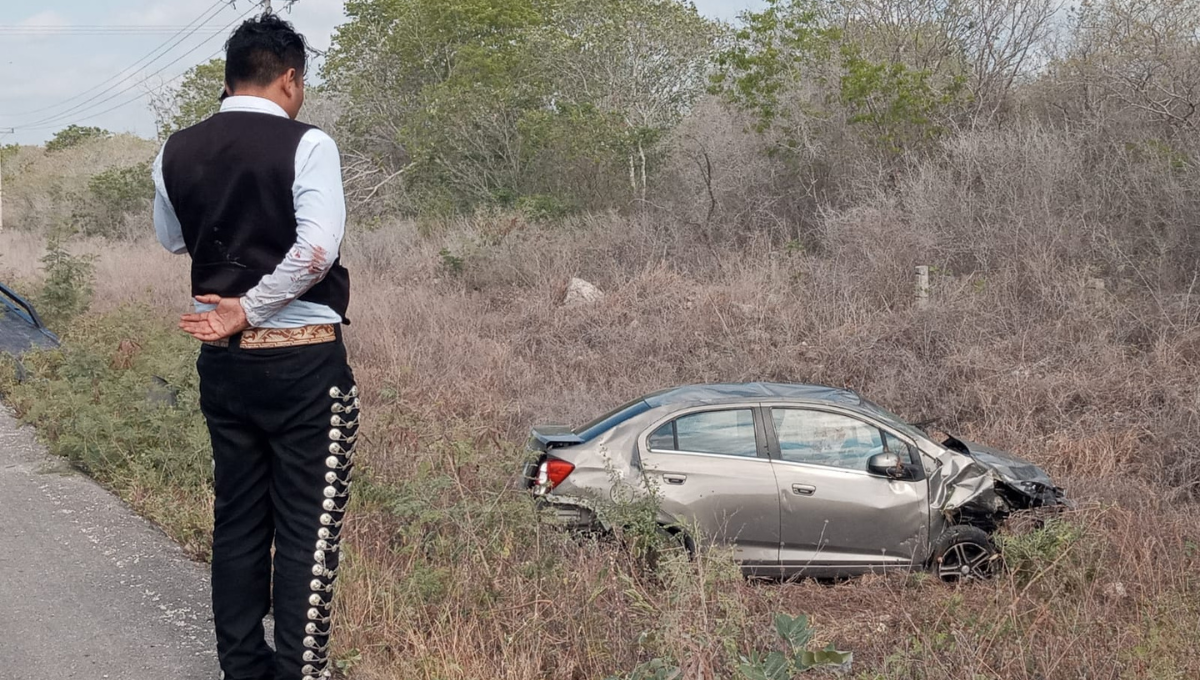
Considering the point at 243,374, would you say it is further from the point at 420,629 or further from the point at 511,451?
the point at 511,451

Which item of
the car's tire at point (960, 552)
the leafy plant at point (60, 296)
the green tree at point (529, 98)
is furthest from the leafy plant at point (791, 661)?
the green tree at point (529, 98)

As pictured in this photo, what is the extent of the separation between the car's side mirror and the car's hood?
0.60m

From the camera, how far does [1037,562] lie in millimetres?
5645

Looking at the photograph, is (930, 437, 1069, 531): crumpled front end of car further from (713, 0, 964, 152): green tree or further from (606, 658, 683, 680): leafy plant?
(713, 0, 964, 152): green tree

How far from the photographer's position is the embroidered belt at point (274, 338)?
316 cm

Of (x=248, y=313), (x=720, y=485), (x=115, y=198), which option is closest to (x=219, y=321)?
(x=248, y=313)

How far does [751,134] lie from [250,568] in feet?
56.7

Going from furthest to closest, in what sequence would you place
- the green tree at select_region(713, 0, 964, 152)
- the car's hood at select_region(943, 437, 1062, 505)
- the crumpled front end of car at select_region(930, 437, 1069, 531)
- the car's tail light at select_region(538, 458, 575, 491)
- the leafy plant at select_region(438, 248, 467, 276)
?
the leafy plant at select_region(438, 248, 467, 276) < the green tree at select_region(713, 0, 964, 152) < the car's hood at select_region(943, 437, 1062, 505) < the crumpled front end of car at select_region(930, 437, 1069, 531) < the car's tail light at select_region(538, 458, 575, 491)

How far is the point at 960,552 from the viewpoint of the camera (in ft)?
23.3

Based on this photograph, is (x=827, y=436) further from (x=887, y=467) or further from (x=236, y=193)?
(x=236, y=193)

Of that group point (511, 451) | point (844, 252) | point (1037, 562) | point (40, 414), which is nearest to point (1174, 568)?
point (1037, 562)

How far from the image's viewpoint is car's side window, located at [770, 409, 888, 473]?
7445 millimetres

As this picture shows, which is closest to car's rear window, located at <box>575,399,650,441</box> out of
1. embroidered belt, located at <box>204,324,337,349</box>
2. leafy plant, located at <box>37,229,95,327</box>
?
embroidered belt, located at <box>204,324,337,349</box>

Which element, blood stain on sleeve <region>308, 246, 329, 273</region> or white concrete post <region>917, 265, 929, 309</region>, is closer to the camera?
blood stain on sleeve <region>308, 246, 329, 273</region>
